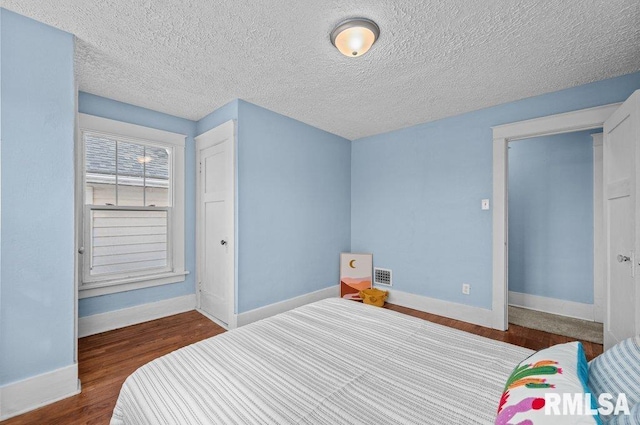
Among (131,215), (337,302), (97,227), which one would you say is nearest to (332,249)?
(337,302)

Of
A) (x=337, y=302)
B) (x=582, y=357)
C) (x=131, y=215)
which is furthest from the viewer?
(x=131, y=215)

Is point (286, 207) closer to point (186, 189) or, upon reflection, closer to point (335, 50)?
point (186, 189)

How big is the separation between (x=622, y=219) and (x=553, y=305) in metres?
1.89

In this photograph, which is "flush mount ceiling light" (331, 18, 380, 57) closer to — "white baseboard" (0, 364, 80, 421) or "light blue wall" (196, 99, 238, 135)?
"light blue wall" (196, 99, 238, 135)

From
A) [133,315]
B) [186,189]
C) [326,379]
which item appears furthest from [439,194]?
[133,315]

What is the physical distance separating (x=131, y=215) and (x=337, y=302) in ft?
8.71

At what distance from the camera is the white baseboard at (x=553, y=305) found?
3.25 meters

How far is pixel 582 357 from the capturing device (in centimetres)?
94

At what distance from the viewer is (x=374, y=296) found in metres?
3.72

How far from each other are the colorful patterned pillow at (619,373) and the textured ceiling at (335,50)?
1.81 metres

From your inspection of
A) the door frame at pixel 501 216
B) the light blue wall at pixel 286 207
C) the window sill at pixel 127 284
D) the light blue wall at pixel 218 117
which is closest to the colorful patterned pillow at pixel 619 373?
the door frame at pixel 501 216

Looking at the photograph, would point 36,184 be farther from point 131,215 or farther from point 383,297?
point 383,297

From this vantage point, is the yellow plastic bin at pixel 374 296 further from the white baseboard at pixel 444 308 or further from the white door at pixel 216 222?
the white door at pixel 216 222

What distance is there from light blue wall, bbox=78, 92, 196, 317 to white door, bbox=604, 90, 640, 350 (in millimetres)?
4241
